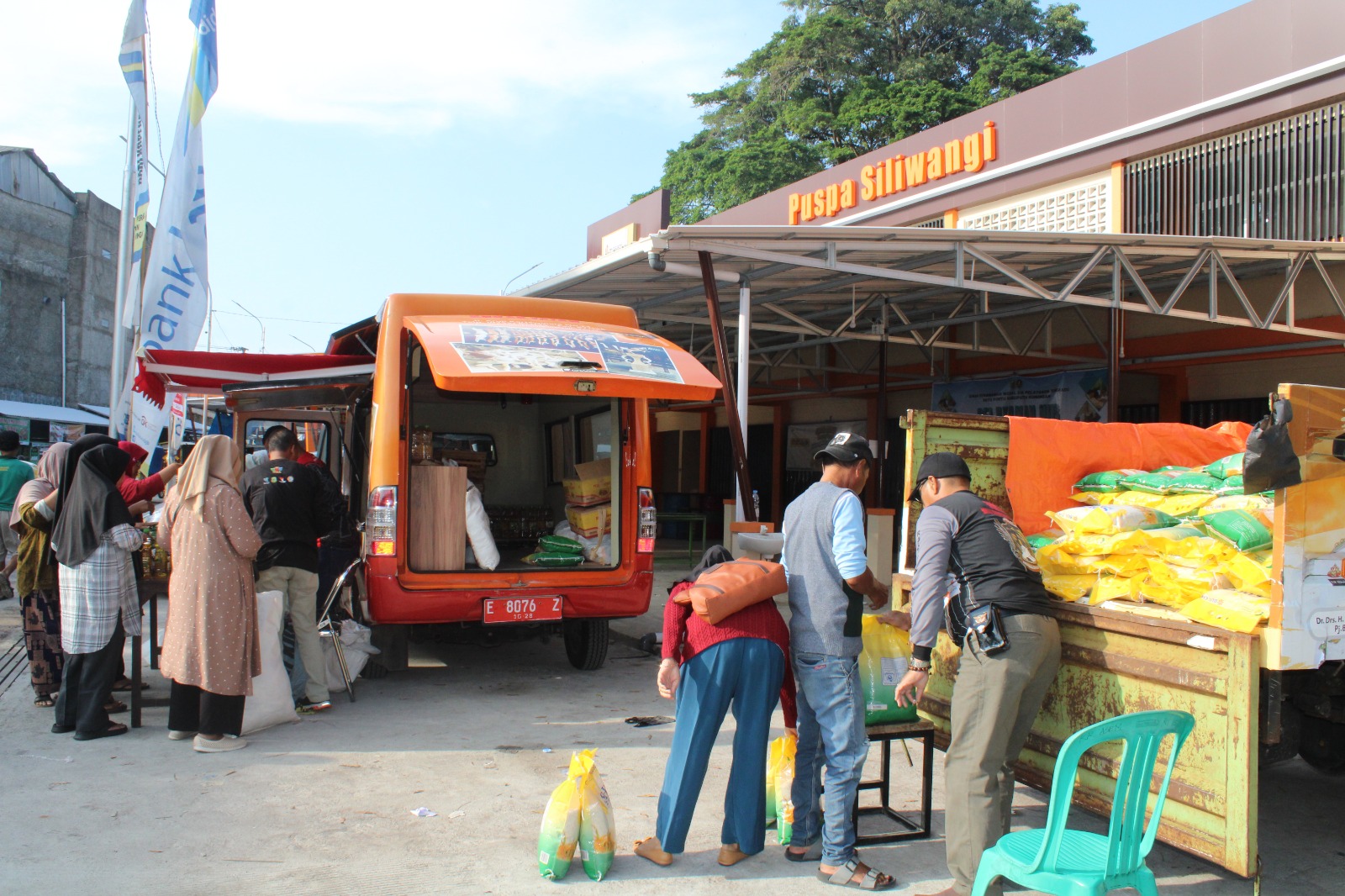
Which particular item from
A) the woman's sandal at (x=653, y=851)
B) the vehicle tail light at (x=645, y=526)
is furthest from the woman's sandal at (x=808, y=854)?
the vehicle tail light at (x=645, y=526)

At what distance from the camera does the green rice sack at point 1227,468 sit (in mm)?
4656

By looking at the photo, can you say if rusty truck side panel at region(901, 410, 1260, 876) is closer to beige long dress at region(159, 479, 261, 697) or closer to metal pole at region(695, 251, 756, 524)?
metal pole at region(695, 251, 756, 524)

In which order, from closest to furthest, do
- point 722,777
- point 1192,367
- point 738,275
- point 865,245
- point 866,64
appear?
point 722,777
point 865,245
point 738,275
point 1192,367
point 866,64

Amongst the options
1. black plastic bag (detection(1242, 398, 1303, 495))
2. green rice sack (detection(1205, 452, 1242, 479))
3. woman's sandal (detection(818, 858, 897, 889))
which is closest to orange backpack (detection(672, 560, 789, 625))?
woman's sandal (detection(818, 858, 897, 889))

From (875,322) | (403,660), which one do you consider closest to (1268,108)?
(875,322)

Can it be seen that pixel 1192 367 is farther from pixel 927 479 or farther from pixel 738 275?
pixel 927 479

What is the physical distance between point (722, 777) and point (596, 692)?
76.6 inches

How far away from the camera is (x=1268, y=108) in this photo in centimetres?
1030

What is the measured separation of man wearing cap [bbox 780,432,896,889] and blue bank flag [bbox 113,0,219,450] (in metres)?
7.32

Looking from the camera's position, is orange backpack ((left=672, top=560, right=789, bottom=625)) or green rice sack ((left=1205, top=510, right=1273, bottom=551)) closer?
orange backpack ((left=672, top=560, right=789, bottom=625))

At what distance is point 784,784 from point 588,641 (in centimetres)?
338

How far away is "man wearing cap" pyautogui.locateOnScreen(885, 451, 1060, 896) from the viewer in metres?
3.59

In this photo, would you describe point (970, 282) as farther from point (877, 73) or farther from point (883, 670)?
point (877, 73)

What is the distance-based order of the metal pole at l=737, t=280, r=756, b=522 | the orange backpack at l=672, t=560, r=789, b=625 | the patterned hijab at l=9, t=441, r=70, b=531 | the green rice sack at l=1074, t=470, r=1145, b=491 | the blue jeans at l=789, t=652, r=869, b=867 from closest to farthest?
the orange backpack at l=672, t=560, r=789, b=625 < the blue jeans at l=789, t=652, r=869, b=867 < the green rice sack at l=1074, t=470, r=1145, b=491 < the patterned hijab at l=9, t=441, r=70, b=531 < the metal pole at l=737, t=280, r=756, b=522
